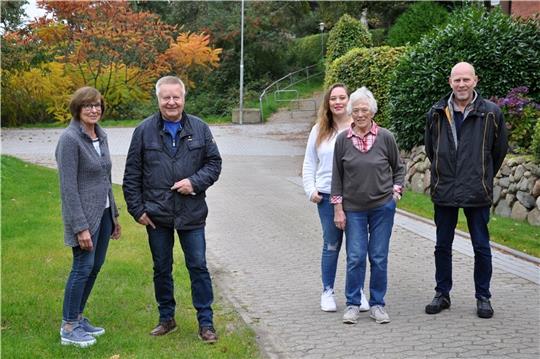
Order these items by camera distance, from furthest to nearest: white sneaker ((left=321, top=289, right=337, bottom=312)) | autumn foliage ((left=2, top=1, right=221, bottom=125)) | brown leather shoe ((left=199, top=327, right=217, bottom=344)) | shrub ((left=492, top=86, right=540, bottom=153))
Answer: autumn foliage ((left=2, top=1, right=221, bottom=125)), shrub ((left=492, top=86, right=540, bottom=153)), white sneaker ((left=321, top=289, right=337, bottom=312)), brown leather shoe ((left=199, top=327, right=217, bottom=344))

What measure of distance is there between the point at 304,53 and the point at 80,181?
3540cm

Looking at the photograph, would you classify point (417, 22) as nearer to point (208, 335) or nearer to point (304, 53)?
point (304, 53)

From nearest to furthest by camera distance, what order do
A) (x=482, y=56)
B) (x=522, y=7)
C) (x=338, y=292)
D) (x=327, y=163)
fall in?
(x=327, y=163) → (x=338, y=292) → (x=482, y=56) → (x=522, y=7)

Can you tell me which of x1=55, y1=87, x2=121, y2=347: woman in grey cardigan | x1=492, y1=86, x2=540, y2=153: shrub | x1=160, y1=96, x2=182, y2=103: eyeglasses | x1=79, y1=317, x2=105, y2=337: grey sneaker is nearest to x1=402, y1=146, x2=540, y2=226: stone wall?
x1=492, y1=86, x2=540, y2=153: shrub

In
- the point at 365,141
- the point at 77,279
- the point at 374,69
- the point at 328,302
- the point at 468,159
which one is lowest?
the point at 328,302

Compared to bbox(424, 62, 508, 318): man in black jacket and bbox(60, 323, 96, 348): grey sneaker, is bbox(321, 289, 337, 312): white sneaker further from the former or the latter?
bbox(60, 323, 96, 348): grey sneaker

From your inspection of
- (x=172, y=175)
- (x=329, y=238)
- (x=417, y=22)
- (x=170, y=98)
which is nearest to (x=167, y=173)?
(x=172, y=175)

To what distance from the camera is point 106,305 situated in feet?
20.7

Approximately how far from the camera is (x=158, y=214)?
526cm

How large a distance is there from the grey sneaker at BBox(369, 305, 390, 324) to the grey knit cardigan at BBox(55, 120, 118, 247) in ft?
7.37

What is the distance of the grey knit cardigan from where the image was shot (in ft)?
16.6

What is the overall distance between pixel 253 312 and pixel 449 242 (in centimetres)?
172

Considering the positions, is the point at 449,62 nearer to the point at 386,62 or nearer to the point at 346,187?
the point at 386,62

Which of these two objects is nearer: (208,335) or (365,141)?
(208,335)
